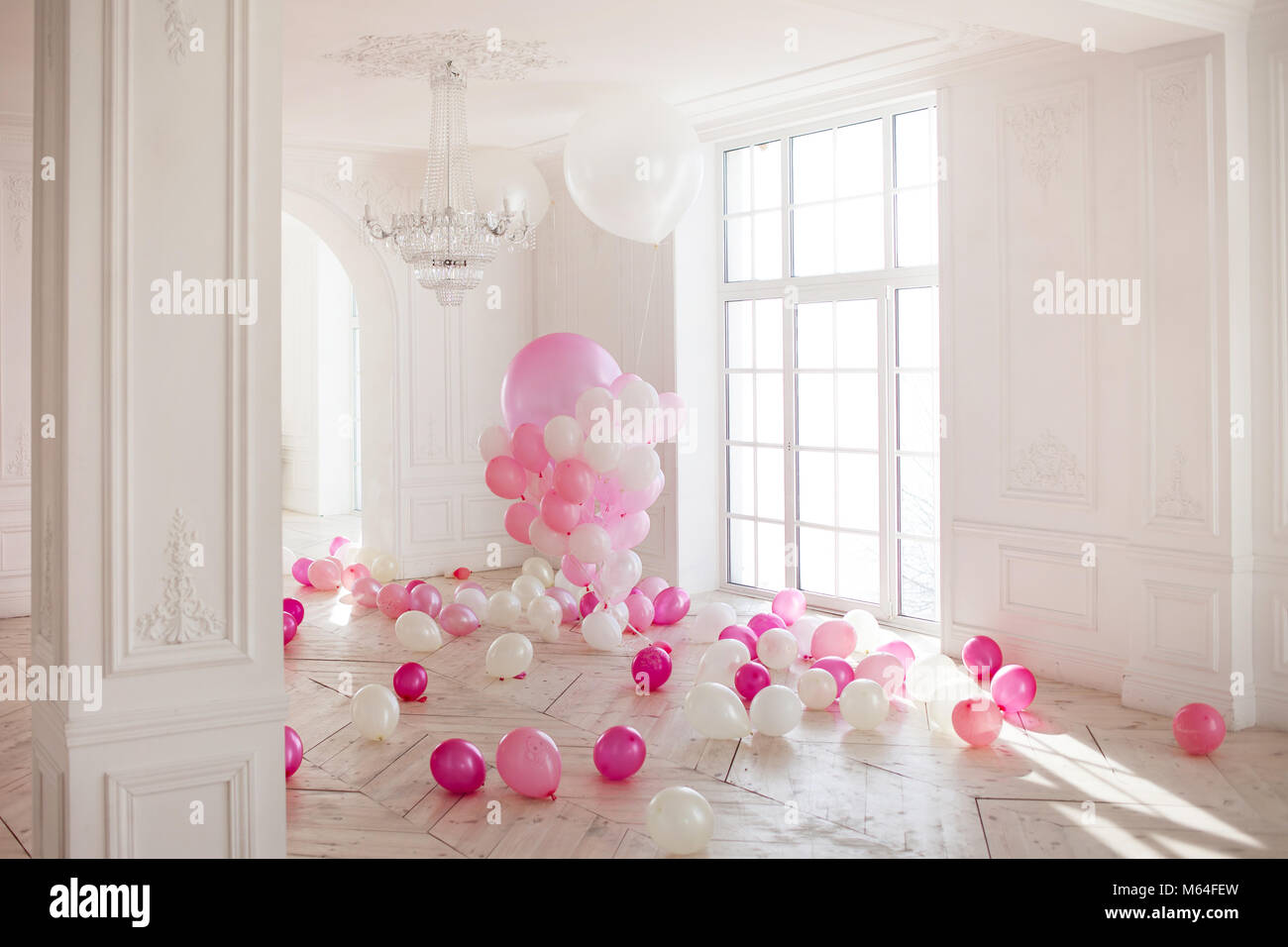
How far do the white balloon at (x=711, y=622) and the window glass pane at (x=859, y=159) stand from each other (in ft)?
8.51

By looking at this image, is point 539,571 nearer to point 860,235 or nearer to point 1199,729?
point 860,235

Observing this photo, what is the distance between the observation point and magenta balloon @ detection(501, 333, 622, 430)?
568cm

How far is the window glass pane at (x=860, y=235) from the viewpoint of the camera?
249 inches

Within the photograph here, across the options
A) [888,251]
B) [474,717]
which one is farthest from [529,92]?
[474,717]

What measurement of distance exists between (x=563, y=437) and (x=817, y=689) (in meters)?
1.73

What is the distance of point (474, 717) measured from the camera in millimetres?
4773

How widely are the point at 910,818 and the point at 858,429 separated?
3.25 meters

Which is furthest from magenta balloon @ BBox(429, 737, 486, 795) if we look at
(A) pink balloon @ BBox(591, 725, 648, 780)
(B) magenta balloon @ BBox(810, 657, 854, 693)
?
(B) magenta balloon @ BBox(810, 657, 854, 693)

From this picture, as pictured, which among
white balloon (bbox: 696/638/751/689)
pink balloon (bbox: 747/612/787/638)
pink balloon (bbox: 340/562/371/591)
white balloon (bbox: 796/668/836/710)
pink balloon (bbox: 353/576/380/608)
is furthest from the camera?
pink balloon (bbox: 340/562/371/591)

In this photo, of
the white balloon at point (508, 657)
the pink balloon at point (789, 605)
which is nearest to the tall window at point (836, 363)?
the pink balloon at point (789, 605)

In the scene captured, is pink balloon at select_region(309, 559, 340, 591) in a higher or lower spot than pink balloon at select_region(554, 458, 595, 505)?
lower

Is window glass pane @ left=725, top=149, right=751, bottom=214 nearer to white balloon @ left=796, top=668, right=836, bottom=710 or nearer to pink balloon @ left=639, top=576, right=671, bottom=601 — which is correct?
pink balloon @ left=639, top=576, right=671, bottom=601

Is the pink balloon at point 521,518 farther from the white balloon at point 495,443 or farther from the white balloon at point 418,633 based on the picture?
the white balloon at point 418,633

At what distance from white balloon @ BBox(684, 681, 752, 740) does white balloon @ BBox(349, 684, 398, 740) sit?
1199 millimetres
